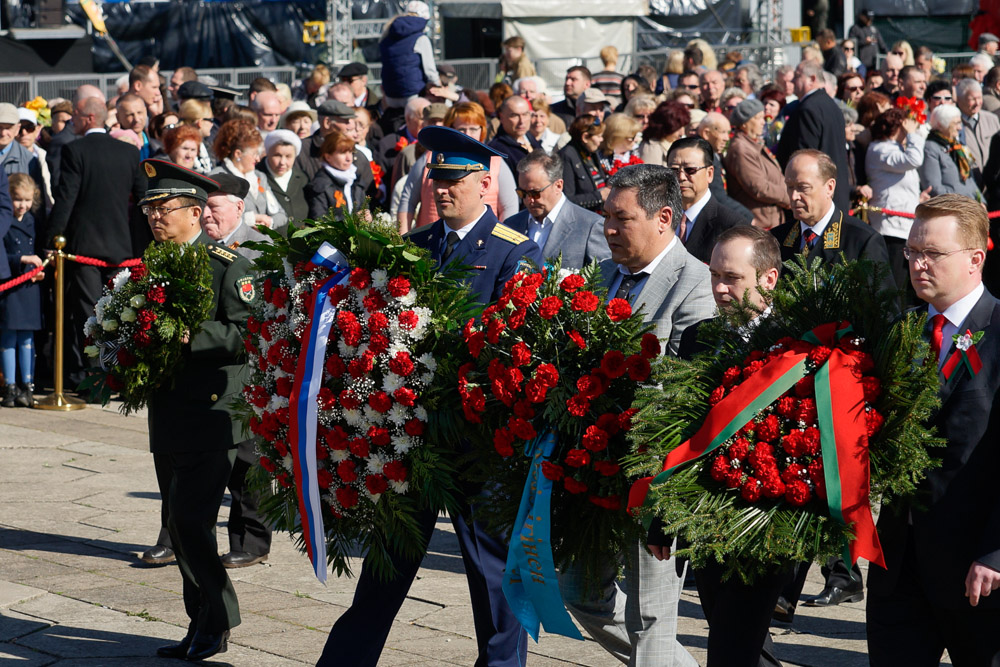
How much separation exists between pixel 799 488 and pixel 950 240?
860mm

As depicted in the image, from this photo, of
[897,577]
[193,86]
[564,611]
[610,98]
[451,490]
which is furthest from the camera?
[610,98]

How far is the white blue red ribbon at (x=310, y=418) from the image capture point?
4230 millimetres

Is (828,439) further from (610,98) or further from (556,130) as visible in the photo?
(610,98)

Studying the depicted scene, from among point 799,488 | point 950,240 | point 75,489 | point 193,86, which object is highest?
point 193,86

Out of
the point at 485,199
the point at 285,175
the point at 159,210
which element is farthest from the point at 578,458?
the point at 285,175

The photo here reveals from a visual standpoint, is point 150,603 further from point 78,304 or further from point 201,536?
point 78,304

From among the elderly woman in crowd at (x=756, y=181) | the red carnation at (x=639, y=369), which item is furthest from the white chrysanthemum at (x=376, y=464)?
the elderly woman in crowd at (x=756, y=181)

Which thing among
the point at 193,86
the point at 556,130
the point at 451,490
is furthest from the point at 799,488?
the point at 193,86

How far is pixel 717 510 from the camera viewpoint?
3.42m

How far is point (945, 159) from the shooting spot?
10672 mm

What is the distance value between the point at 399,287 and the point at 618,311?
79 centimetres

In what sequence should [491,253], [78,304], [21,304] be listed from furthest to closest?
1. [78,304]
2. [21,304]
3. [491,253]

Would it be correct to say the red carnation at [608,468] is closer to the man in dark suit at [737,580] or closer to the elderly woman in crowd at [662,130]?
the man in dark suit at [737,580]

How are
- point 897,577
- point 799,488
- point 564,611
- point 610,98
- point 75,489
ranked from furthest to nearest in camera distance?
point 610,98, point 75,489, point 564,611, point 897,577, point 799,488
